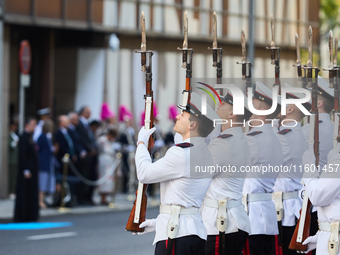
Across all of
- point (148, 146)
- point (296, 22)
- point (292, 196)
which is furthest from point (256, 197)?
point (296, 22)

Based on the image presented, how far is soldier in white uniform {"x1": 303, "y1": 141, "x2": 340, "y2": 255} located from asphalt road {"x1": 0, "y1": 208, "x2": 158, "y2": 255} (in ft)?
15.5

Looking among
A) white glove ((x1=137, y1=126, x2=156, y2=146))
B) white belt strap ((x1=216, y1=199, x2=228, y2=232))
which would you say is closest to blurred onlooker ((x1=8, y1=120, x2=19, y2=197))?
white belt strap ((x1=216, y1=199, x2=228, y2=232))

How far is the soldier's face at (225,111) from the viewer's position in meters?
6.42

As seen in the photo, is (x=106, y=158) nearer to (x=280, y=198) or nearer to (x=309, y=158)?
(x=280, y=198)

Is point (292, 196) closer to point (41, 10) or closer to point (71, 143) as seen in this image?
point (71, 143)

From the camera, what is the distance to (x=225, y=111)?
253 inches

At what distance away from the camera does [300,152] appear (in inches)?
284

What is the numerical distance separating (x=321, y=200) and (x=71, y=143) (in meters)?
10.2

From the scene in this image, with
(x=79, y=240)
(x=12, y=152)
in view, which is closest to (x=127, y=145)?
(x=12, y=152)

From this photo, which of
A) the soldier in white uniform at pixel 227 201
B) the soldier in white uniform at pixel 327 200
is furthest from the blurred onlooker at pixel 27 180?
the soldier in white uniform at pixel 327 200

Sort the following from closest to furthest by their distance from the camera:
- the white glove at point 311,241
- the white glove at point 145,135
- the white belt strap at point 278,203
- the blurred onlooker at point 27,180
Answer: the white glove at point 145,135 < the white glove at point 311,241 < the white belt strap at point 278,203 < the blurred onlooker at point 27,180

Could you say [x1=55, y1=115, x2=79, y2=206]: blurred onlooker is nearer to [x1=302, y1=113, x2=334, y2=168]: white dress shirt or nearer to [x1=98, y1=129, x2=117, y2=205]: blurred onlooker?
[x1=98, y1=129, x2=117, y2=205]: blurred onlooker

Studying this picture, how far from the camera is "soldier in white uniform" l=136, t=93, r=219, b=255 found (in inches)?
215

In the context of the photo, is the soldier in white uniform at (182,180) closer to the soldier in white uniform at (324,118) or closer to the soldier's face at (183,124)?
the soldier's face at (183,124)
